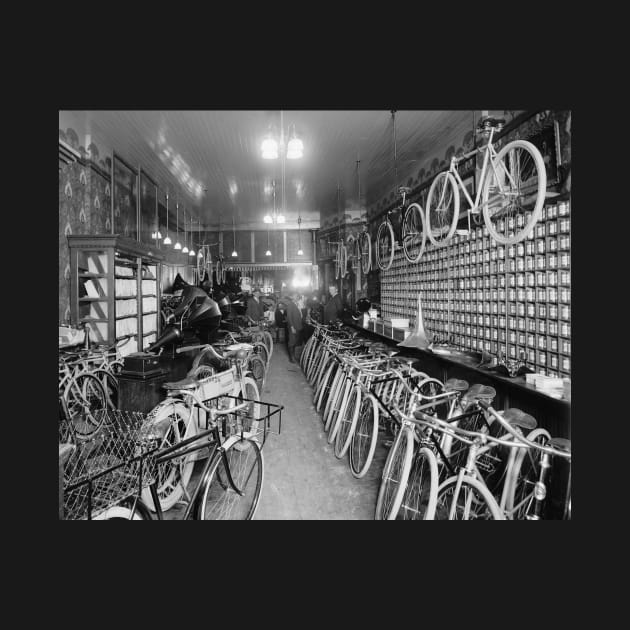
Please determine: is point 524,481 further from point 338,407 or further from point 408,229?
point 408,229

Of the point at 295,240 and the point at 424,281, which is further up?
the point at 295,240

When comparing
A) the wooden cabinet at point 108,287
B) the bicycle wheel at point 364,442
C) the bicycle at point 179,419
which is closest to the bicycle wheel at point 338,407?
the bicycle wheel at point 364,442

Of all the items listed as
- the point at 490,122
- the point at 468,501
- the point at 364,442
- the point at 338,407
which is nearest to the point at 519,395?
the point at 468,501

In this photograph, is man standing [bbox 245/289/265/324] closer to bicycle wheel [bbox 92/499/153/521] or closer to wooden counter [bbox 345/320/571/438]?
wooden counter [bbox 345/320/571/438]

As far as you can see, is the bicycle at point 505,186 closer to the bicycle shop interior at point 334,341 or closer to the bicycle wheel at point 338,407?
the bicycle shop interior at point 334,341

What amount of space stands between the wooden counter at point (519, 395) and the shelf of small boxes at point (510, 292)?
31 centimetres

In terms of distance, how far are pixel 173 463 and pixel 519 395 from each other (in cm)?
264

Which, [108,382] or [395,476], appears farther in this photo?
[108,382]

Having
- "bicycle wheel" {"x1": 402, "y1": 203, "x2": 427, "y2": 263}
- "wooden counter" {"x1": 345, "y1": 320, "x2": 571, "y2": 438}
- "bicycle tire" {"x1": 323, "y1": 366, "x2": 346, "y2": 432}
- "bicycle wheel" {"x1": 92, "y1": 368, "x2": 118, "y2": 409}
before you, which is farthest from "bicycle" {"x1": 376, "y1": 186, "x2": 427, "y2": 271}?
"bicycle wheel" {"x1": 92, "y1": 368, "x2": 118, "y2": 409}

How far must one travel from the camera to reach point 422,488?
2.36m

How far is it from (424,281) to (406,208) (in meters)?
1.20
